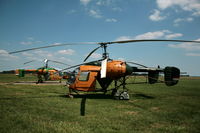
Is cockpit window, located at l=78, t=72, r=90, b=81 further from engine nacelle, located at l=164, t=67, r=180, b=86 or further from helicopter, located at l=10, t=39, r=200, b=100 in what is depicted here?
engine nacelle, located at l=164, t=67, r=180, b=86

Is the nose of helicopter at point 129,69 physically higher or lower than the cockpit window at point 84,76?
higher

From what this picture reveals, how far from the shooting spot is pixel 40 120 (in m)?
6.01

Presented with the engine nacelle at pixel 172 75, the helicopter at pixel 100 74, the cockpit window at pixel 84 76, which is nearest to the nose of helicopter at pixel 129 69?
the helicopter at pixel 100 74

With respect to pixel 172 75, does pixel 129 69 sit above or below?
above

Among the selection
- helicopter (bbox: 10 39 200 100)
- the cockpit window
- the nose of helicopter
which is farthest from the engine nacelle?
the cockpit window

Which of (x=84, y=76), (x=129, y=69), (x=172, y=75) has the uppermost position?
(x=129, y=69)

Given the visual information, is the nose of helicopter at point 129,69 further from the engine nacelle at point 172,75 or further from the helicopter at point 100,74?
the engine nacelle at point 172,75

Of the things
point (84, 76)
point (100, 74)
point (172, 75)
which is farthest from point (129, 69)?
point (172, 75)

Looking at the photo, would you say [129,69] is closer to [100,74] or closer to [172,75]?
[100,74]

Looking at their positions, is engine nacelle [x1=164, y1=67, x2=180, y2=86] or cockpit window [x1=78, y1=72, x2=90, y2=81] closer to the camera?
cockpit window [x1=78, y1=72, x2=90, y2=81]

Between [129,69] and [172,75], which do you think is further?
[172,75]

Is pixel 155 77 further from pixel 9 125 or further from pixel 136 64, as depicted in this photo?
pixel 9 125

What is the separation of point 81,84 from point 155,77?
6.95m

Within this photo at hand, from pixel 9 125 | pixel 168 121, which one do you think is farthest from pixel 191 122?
pixel 9 125
